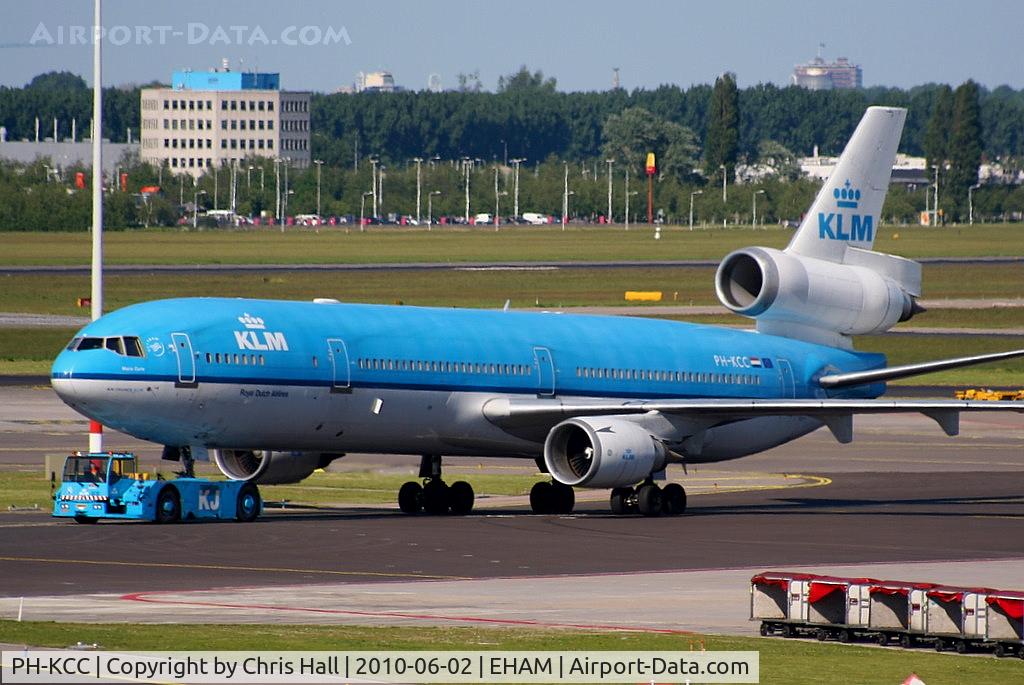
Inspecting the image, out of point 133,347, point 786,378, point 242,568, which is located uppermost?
point 133,347

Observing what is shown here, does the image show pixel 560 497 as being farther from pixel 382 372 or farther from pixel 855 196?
pixel 855 196

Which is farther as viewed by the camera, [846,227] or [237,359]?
[846,227]

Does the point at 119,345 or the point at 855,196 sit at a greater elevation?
the point at 855,196

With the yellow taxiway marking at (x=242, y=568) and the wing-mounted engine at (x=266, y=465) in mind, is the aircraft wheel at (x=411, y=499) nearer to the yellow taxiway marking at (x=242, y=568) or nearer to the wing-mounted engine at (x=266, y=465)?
the wing-mounted engine at (x=266, y=465)

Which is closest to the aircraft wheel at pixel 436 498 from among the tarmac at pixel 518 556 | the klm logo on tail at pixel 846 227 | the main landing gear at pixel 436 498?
the main landing gear at pixel 436 498

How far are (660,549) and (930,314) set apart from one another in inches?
3373

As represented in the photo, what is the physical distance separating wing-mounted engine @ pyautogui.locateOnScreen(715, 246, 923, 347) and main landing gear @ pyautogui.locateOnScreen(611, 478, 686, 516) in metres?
8.00

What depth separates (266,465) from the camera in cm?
4550

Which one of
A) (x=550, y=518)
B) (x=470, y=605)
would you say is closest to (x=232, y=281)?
(x=550, y=518)

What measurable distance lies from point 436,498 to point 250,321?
23.1 ft

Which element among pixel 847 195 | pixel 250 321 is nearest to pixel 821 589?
pixel 250 321

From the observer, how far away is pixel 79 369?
4069 cm

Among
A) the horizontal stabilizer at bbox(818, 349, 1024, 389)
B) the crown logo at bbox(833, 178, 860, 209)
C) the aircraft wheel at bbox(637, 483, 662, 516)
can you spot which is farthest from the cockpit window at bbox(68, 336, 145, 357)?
the crown logo at bbox(833, 178, 860, 209)
